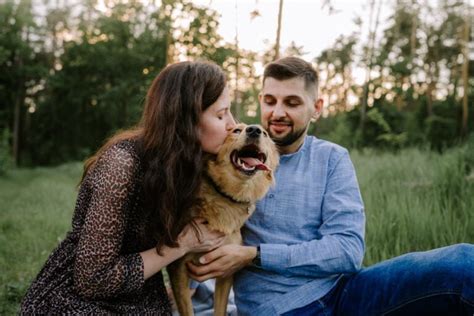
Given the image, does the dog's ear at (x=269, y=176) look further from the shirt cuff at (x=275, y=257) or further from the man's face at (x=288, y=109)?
the shirt cuff at (x=275, y=257)

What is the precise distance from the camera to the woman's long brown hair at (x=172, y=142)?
2178 mm

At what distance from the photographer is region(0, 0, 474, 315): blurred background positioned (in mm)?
4797

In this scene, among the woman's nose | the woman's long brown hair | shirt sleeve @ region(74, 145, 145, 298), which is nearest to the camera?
shirt sleeve @ region(74, 145, 145, 298)

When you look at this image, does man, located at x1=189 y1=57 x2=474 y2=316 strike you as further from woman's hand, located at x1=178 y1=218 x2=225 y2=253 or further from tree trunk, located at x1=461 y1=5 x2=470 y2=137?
tree trunk, located at x1=461 y1=5 x2=470 y2=137

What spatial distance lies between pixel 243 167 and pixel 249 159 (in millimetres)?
149

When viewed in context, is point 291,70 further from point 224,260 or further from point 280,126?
point 224,260

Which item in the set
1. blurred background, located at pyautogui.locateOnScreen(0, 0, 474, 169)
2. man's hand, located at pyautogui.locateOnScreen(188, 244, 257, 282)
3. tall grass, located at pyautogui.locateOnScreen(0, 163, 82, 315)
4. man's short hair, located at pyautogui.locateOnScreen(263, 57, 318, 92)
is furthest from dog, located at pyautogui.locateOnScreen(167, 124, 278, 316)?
blurred background, located at pyautogui.locateOnScreen(0, 0, 474, 169)

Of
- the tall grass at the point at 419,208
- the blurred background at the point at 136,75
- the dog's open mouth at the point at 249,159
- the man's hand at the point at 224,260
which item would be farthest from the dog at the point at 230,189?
the blurred background at the point at 136,75

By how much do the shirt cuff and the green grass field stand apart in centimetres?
199

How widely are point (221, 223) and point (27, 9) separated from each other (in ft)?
95.3

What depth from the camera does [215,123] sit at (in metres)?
2.50

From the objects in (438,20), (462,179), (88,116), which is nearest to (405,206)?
(462,179)

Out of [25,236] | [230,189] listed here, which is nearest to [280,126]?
[230,189]

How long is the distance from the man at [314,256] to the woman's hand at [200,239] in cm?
6
